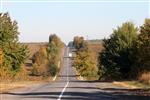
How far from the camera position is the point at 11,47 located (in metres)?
83.5

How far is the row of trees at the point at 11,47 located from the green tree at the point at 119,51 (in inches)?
516

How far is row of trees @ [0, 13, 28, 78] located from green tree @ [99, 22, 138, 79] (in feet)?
43.0

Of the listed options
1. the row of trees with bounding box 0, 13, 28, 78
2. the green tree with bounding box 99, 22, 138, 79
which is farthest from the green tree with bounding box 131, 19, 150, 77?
the row of trees with bounding box 0, 13, 28, 78

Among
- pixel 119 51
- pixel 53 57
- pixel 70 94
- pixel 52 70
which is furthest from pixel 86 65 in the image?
pixel 70 94

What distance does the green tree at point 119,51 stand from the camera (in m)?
81.4

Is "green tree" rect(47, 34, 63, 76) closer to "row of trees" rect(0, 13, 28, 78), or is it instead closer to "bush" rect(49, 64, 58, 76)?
"bush" rect(49, 64, 58, 76)

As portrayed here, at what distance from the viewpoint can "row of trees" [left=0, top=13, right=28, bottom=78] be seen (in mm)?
81188

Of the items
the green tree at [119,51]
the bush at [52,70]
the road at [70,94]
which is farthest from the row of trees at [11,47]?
the bush at [52,70]

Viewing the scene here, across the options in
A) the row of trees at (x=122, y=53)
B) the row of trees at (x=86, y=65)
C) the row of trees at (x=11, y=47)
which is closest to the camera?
the row of trees at (x=122, y=53)

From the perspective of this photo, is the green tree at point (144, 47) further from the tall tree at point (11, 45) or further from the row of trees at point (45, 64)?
the row of trees at point (45, 64)

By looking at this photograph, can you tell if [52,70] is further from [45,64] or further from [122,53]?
[122,53]

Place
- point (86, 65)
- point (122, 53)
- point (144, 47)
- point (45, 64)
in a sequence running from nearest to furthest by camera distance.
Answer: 1. point (144, 47)
2. point (122, 53)
3. point (45, 64)
4. point (86, 65)

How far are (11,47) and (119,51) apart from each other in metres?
16.4

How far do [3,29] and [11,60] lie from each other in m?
5.93
